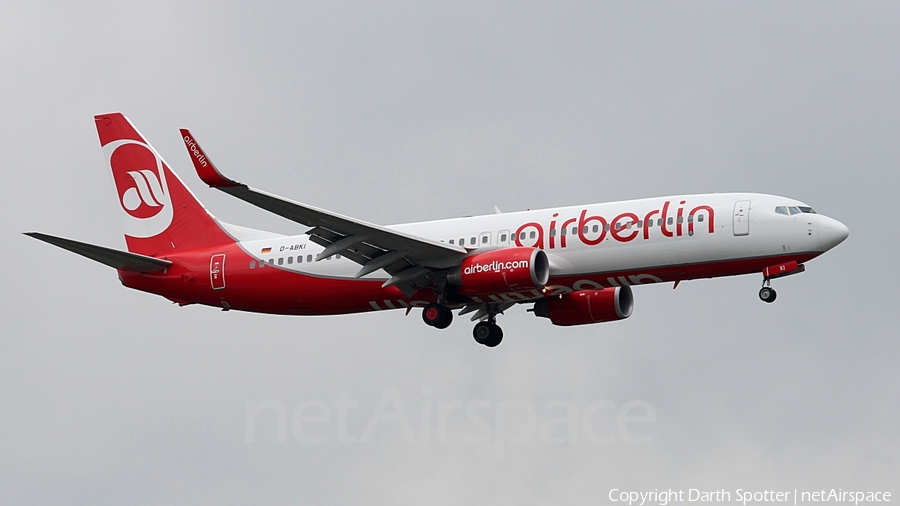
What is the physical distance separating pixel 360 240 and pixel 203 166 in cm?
643

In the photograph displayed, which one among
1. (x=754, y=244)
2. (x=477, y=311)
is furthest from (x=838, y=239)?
(x=477, y=311)

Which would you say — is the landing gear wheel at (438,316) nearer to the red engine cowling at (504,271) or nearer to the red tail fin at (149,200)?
the red engine cowling at (504,271)

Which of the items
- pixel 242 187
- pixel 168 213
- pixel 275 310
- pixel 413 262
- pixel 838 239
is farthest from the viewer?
pixel 168 213

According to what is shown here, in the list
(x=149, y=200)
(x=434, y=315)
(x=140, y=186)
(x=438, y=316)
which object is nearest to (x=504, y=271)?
(x=438, y=316)

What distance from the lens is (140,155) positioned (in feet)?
178

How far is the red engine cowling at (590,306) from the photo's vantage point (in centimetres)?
4925

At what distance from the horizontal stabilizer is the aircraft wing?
7.75m

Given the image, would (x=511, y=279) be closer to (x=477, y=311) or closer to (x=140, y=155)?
(x=477, y=311)

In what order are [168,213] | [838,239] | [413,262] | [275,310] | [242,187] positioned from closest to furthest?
[242,187] < [838,239] < [413,262] < [275,310] < [168,213]

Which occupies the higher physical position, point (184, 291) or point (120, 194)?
point (120, 194)

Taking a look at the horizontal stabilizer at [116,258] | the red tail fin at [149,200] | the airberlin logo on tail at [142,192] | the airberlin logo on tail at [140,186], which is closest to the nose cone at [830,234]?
the red tail fin at [149,200]

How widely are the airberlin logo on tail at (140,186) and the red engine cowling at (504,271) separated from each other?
13892 millimetres

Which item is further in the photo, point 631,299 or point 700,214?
point 631,299

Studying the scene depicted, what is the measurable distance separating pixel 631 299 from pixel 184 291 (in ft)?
52.9
